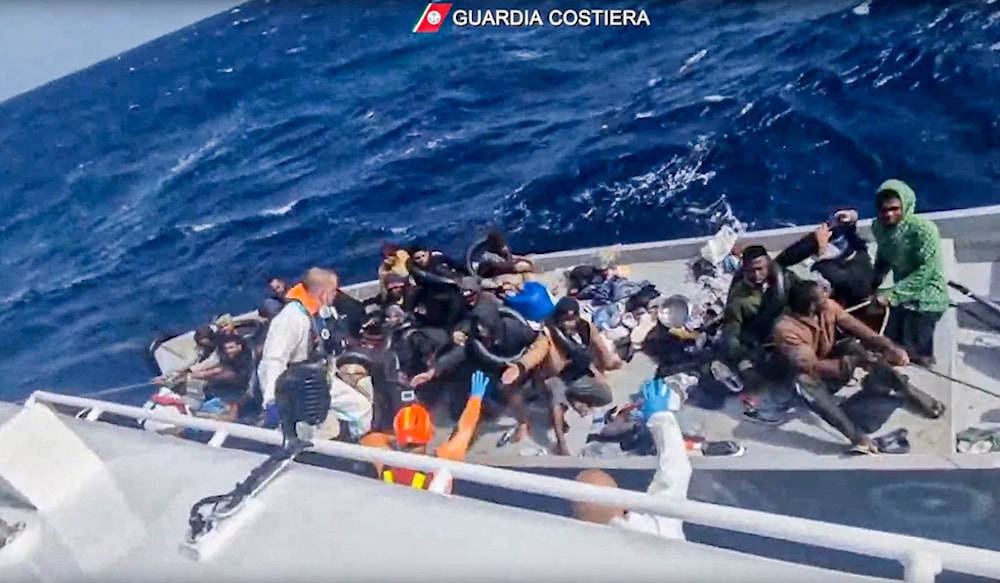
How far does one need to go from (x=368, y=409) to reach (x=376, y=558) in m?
3.42

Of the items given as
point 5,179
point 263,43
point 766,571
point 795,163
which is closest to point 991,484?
point 766,571

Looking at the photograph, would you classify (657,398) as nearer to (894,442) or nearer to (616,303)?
(894,442)

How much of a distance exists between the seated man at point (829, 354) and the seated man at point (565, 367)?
1064 mm

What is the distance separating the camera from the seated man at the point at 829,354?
466 cm

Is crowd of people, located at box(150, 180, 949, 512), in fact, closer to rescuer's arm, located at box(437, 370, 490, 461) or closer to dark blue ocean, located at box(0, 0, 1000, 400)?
rescuer's arm, located at box(437, 370, 490, 461)

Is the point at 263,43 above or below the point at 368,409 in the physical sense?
above

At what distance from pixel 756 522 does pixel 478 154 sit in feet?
35.0

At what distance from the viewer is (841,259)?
552 cm

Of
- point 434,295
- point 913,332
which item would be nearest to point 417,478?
point 434,295

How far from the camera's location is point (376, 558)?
1.94m

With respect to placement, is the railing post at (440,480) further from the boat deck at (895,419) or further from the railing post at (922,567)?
the boat deck at (895,419)

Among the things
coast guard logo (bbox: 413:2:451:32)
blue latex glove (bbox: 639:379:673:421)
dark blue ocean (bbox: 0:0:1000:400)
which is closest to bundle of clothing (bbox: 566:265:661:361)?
blue latex glove (bbox: 639:379:673:421)

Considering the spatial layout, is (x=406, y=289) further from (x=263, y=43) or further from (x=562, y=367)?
(x=263, y=43)

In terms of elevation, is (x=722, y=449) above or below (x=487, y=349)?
below
